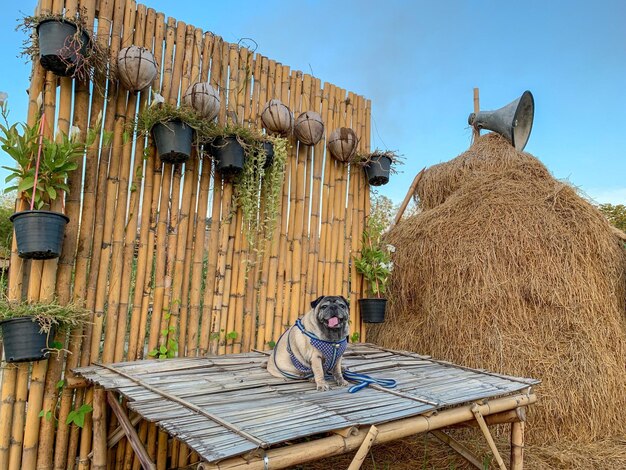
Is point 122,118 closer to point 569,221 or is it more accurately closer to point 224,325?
point 224,325

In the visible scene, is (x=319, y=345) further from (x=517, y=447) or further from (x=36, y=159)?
(x=36, y=159)

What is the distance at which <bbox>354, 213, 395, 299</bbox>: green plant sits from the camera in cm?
534

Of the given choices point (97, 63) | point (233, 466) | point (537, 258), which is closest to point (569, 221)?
point (537, 258)

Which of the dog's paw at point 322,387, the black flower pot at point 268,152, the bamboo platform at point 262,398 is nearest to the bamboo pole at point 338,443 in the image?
the bamboo platform at point 262,398

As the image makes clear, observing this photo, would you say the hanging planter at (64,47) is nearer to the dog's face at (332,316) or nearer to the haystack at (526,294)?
the dog's face at (332,316)

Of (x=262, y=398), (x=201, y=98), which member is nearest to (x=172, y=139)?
(x=201, y=98)

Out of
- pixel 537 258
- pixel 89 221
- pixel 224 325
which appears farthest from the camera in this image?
pixel 537 258

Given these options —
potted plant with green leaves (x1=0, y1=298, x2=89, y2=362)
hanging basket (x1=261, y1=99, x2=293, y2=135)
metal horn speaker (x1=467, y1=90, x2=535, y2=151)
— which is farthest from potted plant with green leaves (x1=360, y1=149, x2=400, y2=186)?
potted plant with green leaves (x1=0, y1=298, x2=89, y2=362)

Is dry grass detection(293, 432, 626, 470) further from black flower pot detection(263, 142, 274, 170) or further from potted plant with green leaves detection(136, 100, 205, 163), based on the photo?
potted plant with green leaves detection(136, 100, 205, 163)

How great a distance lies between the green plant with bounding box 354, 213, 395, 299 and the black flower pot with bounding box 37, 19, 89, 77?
3.52 m

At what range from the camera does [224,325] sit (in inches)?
170

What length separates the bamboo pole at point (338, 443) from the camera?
199 cm

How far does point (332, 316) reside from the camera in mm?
3145

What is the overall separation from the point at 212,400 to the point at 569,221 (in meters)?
4.65
